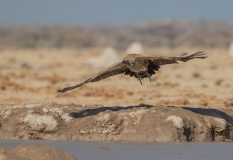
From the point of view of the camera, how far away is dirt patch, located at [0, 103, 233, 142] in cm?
1090

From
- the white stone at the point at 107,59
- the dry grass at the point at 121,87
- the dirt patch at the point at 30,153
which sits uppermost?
the white stone at the point at 107,59

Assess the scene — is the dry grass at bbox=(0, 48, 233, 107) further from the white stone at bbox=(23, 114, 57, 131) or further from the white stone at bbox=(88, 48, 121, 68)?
the white stone at bbox=(23, 114, 57, 131)

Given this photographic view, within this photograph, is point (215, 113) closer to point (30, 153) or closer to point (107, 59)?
point (30, 153)

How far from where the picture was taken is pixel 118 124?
11.1 m

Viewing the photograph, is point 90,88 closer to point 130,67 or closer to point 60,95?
point 60,95

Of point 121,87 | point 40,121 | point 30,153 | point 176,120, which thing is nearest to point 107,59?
point 121,87

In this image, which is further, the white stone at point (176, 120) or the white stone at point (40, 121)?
the white stone at point (40, 121)

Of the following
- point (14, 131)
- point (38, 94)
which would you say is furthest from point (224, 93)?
point (14, 131)

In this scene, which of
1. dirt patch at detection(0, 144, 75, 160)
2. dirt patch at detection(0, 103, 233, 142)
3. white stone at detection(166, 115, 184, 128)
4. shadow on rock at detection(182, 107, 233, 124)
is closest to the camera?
dirt patch at detection(0, 144, 75, 160)

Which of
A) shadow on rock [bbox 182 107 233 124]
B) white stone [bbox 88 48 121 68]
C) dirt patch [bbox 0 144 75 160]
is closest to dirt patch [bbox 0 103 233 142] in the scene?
shadow on rock [bbox 182 107 233 124]

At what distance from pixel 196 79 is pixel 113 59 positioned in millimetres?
5690

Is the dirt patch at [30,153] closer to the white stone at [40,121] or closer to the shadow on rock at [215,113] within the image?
the white stone at [40,121]

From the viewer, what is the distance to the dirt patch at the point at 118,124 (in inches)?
→ 429

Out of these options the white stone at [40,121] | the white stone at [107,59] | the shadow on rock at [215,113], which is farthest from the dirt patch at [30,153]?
the white stone at [107,59]
